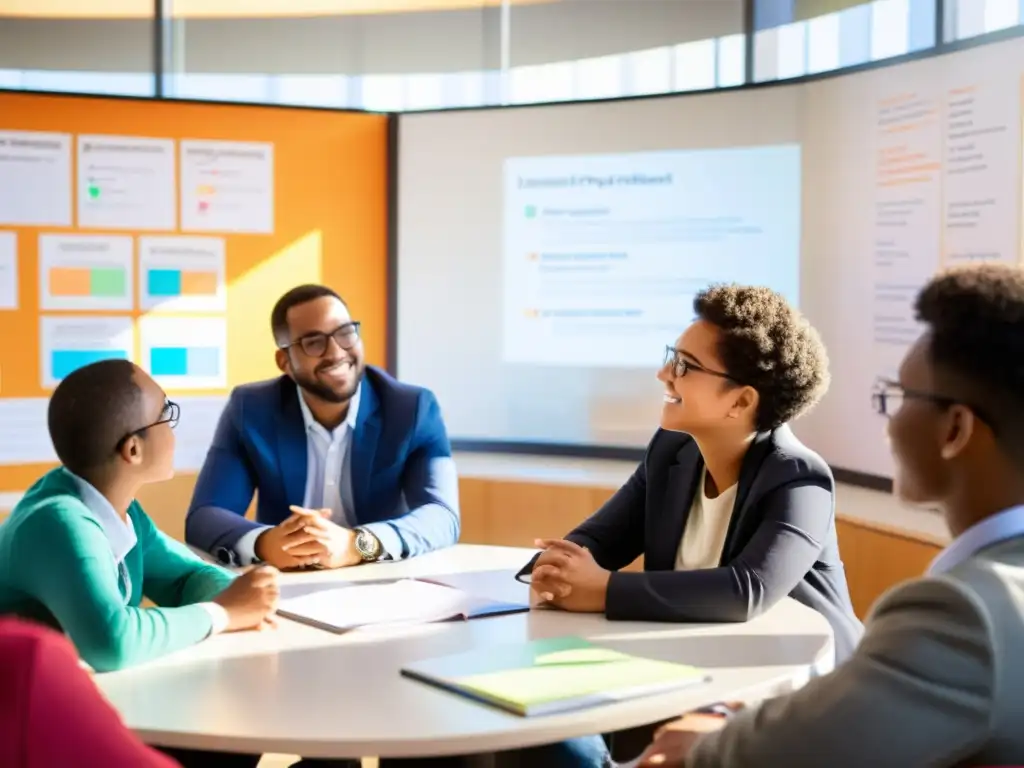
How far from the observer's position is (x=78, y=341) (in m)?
4.74

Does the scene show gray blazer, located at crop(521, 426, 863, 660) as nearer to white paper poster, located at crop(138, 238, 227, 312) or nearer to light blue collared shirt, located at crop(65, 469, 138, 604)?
light blue collared shirt, located at crop(65, 469, 138, 604)

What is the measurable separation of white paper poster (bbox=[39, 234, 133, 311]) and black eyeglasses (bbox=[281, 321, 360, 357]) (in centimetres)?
177

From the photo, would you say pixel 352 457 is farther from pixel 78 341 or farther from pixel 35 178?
pixel 35 178

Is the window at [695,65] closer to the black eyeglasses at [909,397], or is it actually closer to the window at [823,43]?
the window at [823,43]

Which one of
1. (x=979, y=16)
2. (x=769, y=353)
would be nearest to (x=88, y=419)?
(x=769, y=353)

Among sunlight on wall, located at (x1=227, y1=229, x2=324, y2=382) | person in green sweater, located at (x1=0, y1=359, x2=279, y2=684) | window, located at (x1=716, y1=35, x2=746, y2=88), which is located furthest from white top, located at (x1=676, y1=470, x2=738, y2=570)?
sunlight on wall, located at (x1=227, y1=229, x2=324, y2=382)

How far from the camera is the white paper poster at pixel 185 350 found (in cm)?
483

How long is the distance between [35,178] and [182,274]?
2.19 feet

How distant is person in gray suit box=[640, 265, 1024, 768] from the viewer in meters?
1.23

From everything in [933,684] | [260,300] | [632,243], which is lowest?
[933,684]

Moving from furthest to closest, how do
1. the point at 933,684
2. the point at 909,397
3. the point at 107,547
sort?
the point at 107,547
the point at 909,397
the point at 933,684

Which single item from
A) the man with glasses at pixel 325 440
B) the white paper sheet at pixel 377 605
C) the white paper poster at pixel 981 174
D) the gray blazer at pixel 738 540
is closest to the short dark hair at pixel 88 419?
the white paper sheet at pixel 377 605

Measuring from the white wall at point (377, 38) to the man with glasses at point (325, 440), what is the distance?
6.67 feet

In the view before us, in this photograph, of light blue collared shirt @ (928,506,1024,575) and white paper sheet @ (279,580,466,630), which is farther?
white paper sheet @ (279,580,466,630)
